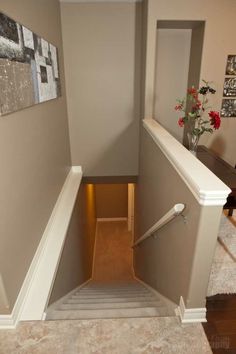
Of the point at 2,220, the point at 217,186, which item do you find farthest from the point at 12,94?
the point at 217,186

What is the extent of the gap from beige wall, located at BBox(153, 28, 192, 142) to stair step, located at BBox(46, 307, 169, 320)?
2925 mm

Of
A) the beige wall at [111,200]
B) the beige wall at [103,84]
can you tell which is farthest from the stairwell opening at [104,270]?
the beige wall at [103,84]

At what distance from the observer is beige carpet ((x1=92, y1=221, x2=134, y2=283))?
4.99 metres

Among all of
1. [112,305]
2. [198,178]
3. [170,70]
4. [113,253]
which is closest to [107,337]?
[112,305]

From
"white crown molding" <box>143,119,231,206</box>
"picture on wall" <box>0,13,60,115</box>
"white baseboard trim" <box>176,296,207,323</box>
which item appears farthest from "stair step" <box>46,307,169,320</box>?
"picture on wall" <box>0,13,60,115</box>

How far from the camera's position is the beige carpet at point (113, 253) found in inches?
197

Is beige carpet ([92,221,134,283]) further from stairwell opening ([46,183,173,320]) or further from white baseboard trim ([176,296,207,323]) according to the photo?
white baseboard trim ([176,296,207,323])

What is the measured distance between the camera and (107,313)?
1.79 meters

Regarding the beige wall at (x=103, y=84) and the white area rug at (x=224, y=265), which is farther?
the beige wall at (x=103, y=84)

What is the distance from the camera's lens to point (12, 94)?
1.67 metres

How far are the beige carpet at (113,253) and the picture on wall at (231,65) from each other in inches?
153

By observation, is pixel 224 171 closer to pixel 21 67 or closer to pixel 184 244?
pixel 184 244

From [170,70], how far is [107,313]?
339 cm

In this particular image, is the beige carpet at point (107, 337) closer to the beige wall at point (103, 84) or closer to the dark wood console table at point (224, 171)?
the dark wood console table at point (224, 171)
